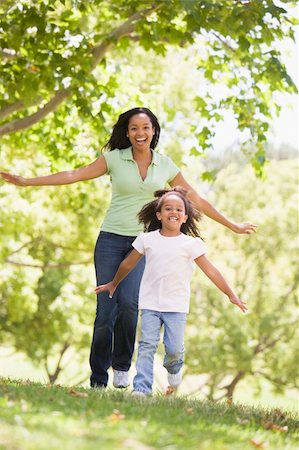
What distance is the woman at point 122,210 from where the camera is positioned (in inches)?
300

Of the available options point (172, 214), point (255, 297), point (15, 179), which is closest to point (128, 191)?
point (172, 214)

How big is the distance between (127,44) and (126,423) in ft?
28.7

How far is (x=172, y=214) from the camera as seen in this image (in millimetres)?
7219

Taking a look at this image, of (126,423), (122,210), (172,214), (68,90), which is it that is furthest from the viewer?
(68,90)

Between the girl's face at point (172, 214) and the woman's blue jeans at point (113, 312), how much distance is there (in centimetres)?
48

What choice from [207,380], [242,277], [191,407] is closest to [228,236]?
[242,277]

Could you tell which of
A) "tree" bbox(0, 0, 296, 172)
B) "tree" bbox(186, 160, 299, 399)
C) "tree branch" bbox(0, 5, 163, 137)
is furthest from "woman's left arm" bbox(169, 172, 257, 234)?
"tree" bbox(186, 160, 299, 399)

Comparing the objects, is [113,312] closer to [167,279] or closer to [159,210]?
[167,279]

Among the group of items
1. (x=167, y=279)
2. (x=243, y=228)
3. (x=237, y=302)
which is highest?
(x=243, y=228)

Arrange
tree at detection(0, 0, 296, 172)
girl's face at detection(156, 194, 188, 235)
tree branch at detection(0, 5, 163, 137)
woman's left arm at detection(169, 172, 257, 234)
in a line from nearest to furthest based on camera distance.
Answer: girl's face at detection(156, 194, 188, 235) < woman's left arm at detection(169, 172, 257, 234) < tree at detection(0, 0, 296, 172) < tree branch at detection(0, 5, 163, 137)

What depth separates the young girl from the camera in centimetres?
703

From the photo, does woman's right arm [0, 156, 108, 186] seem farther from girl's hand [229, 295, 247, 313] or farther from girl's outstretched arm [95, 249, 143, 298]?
girl's hand [229, 295, 247, 313]

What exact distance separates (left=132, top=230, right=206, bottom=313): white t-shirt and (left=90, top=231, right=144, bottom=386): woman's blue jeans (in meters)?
0.42

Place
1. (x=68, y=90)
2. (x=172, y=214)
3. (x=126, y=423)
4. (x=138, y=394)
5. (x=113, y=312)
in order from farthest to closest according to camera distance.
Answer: (x=68, y=90), (x=113, y=312), (x=172, y=214), (x=138, y=394), (x=126, y=423)
